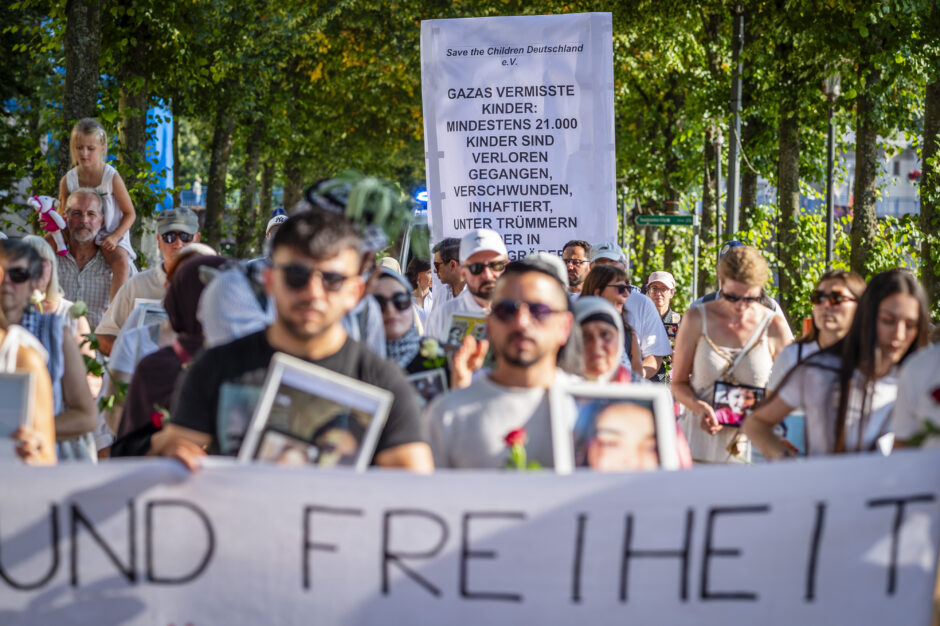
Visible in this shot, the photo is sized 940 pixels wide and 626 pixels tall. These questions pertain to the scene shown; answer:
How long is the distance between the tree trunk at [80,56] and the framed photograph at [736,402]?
28.0ft

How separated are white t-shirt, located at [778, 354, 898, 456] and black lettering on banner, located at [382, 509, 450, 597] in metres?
1.70

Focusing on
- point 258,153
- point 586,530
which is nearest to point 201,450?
point 586,530

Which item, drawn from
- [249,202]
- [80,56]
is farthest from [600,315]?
[249,202]

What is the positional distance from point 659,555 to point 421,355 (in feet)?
5.77

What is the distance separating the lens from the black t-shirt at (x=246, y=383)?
12.5 ft

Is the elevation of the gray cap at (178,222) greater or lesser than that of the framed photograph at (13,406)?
greater

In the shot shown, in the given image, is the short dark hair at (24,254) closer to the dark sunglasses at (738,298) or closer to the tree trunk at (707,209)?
the dark sunglasses at (738,298)

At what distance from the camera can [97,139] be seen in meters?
10.0

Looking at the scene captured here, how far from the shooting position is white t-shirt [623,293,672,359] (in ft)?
27.2

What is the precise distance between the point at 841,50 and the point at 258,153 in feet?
59.8

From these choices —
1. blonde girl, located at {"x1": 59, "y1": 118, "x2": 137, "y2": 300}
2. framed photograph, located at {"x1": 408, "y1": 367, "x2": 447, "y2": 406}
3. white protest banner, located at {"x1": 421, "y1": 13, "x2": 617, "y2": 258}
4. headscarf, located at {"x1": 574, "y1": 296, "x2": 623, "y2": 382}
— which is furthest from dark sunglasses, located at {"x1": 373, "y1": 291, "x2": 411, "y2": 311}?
blonde girl, located at {"x1": 59, "y1": 118, "x2": 137, "y2": 300}

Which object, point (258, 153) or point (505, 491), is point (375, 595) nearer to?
point (505, 491)

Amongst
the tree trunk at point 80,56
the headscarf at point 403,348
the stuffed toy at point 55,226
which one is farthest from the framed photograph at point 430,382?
the tree trunk at point 80,56

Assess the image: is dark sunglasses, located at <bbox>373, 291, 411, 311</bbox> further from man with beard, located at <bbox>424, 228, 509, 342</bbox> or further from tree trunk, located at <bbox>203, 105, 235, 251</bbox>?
tree trunk, located at <bbox>203, 105, 235, 251</bbox>
